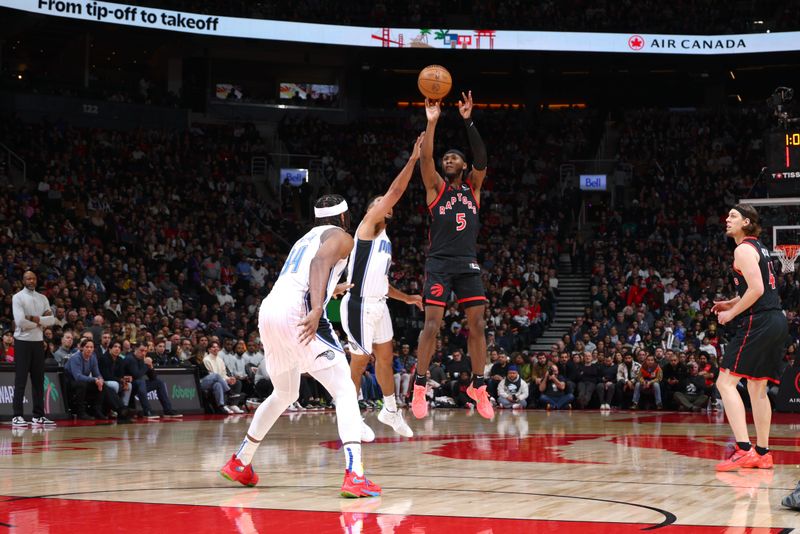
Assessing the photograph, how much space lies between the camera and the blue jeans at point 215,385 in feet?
57.8

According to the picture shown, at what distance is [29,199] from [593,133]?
1941 cm

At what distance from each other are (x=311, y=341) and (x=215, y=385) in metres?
11.8

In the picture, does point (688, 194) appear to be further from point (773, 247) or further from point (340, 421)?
point (340, 421)

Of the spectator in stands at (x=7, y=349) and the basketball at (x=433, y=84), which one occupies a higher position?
the basketball at (x=433, y=84)

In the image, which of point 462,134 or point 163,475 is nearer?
point 163,475

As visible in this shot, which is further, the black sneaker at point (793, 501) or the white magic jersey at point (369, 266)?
the white magic jersey at point (369, 266)

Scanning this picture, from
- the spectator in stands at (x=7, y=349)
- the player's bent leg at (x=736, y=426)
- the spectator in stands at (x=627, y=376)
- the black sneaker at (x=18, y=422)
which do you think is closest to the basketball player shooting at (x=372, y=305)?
the player's bent leg at (x=736, y=426)

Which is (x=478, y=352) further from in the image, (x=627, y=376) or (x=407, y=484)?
(x=627, y=376)

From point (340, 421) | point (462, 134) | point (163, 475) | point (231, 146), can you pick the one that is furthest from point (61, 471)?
point (462, 134)

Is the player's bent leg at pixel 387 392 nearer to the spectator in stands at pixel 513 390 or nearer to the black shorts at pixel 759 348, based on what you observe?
the black shorts at pixel 759 348

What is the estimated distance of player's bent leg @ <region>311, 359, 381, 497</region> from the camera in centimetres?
610

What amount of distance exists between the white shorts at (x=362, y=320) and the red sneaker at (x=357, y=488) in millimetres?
3861

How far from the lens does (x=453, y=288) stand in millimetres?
9266

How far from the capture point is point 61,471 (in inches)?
299
